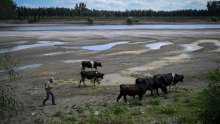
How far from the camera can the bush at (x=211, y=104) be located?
39.9ft

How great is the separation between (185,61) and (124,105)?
1715 centimetres

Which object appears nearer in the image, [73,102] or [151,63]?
[73,102]

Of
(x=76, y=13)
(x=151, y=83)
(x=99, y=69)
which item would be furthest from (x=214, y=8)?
(x=151, y=83)

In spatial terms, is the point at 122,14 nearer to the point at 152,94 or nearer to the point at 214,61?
the point at 214,61

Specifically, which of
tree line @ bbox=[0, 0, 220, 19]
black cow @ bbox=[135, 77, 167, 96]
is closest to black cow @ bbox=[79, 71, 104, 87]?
black cow @ bbox=[135, 77, 167, 96]

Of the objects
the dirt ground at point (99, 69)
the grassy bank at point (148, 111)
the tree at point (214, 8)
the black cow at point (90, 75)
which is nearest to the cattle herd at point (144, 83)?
the black cow at point (90, 75)

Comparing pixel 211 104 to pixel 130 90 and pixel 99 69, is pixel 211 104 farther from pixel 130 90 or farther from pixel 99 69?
pixel 99 69

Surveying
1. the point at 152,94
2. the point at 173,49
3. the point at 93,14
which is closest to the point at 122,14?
the point at 93,14

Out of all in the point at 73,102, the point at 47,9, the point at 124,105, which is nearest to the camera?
the point at 124,105

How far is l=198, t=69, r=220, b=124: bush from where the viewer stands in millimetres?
12172

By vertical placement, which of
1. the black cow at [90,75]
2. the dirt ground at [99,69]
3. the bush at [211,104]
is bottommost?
the dirt ground at [99,69]

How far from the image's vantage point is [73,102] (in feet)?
63.0

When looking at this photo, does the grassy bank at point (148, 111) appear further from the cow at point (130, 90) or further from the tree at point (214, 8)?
the tree at point (214, 8)

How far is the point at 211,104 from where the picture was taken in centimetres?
1227
